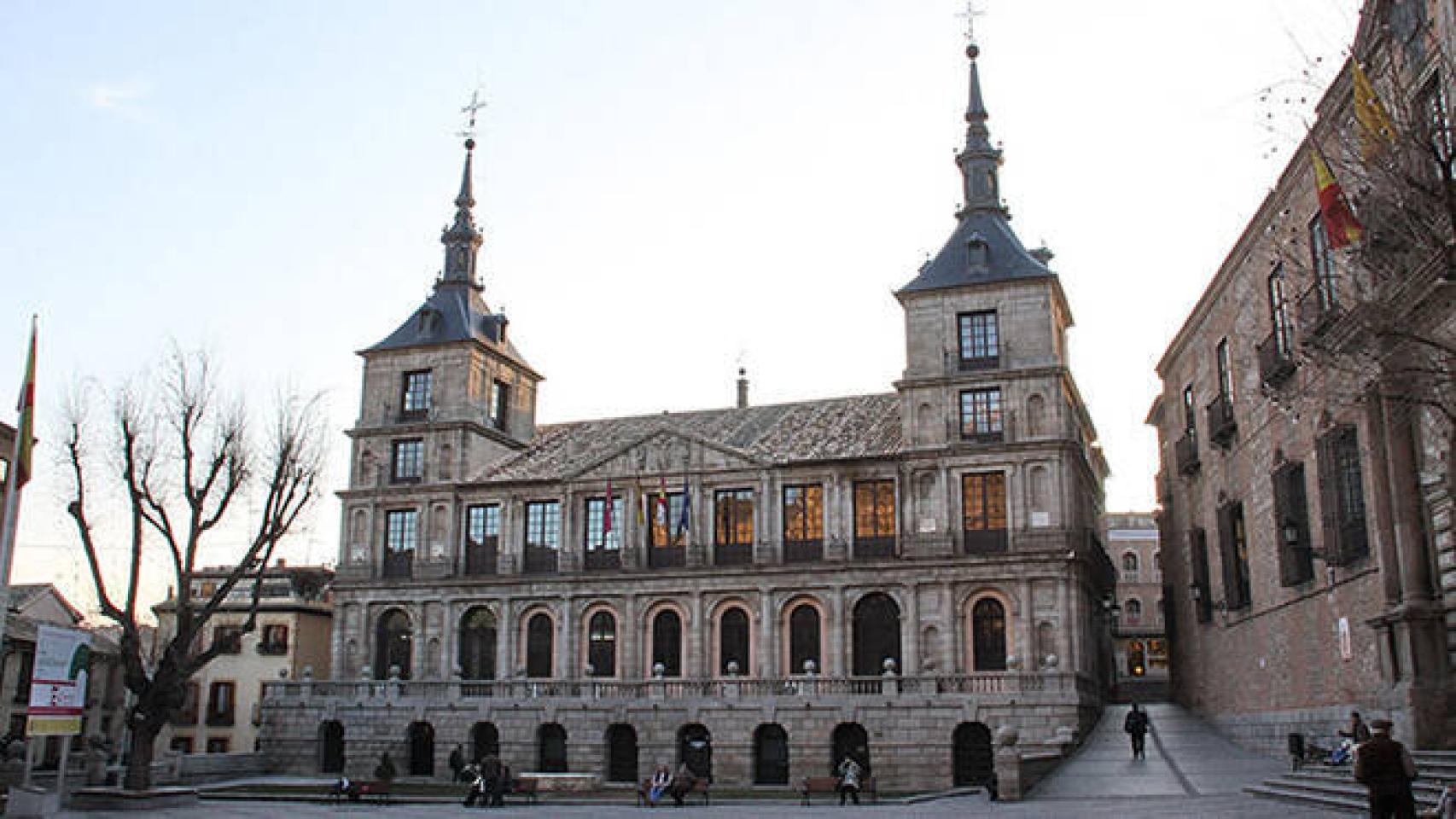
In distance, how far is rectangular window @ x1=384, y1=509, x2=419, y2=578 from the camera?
4528cm

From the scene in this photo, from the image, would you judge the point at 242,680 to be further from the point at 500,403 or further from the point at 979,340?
the point at 979,340

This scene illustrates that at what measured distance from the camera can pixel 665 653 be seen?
135ft

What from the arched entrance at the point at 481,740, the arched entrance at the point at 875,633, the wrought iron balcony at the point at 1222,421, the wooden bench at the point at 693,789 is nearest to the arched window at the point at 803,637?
the arched entrance at the point at 875,633

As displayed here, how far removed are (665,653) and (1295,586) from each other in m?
21.8

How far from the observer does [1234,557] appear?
2989 cm

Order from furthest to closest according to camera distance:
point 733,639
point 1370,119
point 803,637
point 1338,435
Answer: point 733,639, point 803,637, point 1338,435, point 1370,119

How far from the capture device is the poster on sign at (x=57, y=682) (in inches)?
878

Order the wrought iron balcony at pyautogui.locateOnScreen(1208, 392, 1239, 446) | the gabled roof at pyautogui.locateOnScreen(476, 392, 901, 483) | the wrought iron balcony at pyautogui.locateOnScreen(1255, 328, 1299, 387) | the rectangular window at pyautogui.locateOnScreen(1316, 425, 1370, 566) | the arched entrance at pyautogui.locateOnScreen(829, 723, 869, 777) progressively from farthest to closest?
the gabled roof at pyautogui.locateOnScreen(476, 392, 901, 483), the arched entrance at pyautogui.locateOnScreen(829, 723, 869, 777), the wrought iron balcony at pyautogui.locateOnScreen(1208, 392, 1239, 446), the wrought iron balcony at pyautogui.locateOnScreen(1255, 328, 1299, 387), the rectangular window at pyautogui.locateOnScreen(1316, 425, 1370, 566)

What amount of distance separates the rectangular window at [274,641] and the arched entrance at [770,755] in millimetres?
23419

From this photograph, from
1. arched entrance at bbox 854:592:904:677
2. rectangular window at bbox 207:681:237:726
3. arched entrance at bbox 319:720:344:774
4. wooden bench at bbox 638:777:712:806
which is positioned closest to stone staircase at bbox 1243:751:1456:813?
wooden bench at bbox 638:777:712:806

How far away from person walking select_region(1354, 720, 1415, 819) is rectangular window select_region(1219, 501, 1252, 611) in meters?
17.1

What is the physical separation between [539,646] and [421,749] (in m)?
5.16

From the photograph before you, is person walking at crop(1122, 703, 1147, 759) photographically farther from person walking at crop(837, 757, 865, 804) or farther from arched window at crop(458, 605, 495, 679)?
arched window at crop(458, 605, 495, 679)

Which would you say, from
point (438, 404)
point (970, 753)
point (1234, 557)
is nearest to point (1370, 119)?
point (1234, 557)
